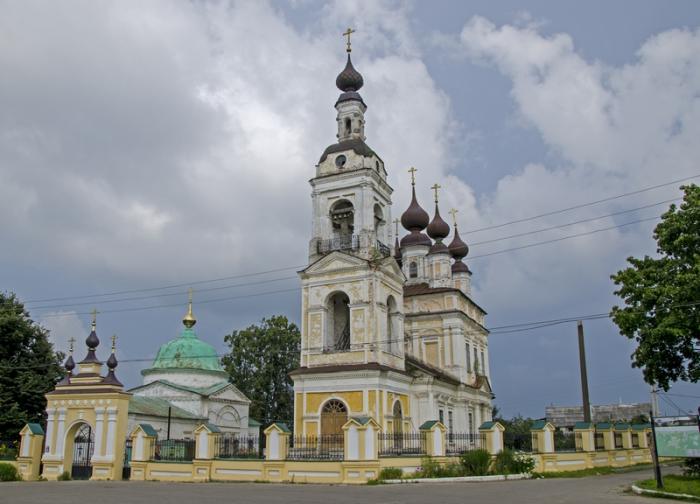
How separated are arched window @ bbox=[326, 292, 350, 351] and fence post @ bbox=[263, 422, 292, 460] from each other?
7492mm

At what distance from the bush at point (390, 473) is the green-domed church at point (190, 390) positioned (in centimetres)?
1582

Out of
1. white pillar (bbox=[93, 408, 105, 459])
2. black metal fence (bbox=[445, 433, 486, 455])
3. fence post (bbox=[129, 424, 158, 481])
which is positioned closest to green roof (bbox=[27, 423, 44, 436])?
white pillar (bbox=[93, 408, 105, 459])

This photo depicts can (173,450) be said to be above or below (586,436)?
below

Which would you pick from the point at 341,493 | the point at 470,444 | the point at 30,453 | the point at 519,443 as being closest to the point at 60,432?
the point at 30,453

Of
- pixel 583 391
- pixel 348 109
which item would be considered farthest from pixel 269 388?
pixel 583 391

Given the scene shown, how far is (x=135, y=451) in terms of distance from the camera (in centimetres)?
2478

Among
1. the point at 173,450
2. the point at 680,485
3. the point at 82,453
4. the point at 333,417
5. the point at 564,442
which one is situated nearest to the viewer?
the point at 680,485

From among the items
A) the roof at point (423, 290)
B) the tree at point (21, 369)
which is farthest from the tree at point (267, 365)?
the tree at point (21, 369)

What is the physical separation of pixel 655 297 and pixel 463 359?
17.6 m

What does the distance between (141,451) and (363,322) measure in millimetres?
10366

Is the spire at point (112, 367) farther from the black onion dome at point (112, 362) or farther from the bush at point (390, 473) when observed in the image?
the bush at point (390, 473)

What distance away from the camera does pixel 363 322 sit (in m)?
29.2

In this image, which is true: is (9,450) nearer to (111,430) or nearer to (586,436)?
(111,430)

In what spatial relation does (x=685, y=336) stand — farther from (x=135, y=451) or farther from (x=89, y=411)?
(x=89, y=411)
